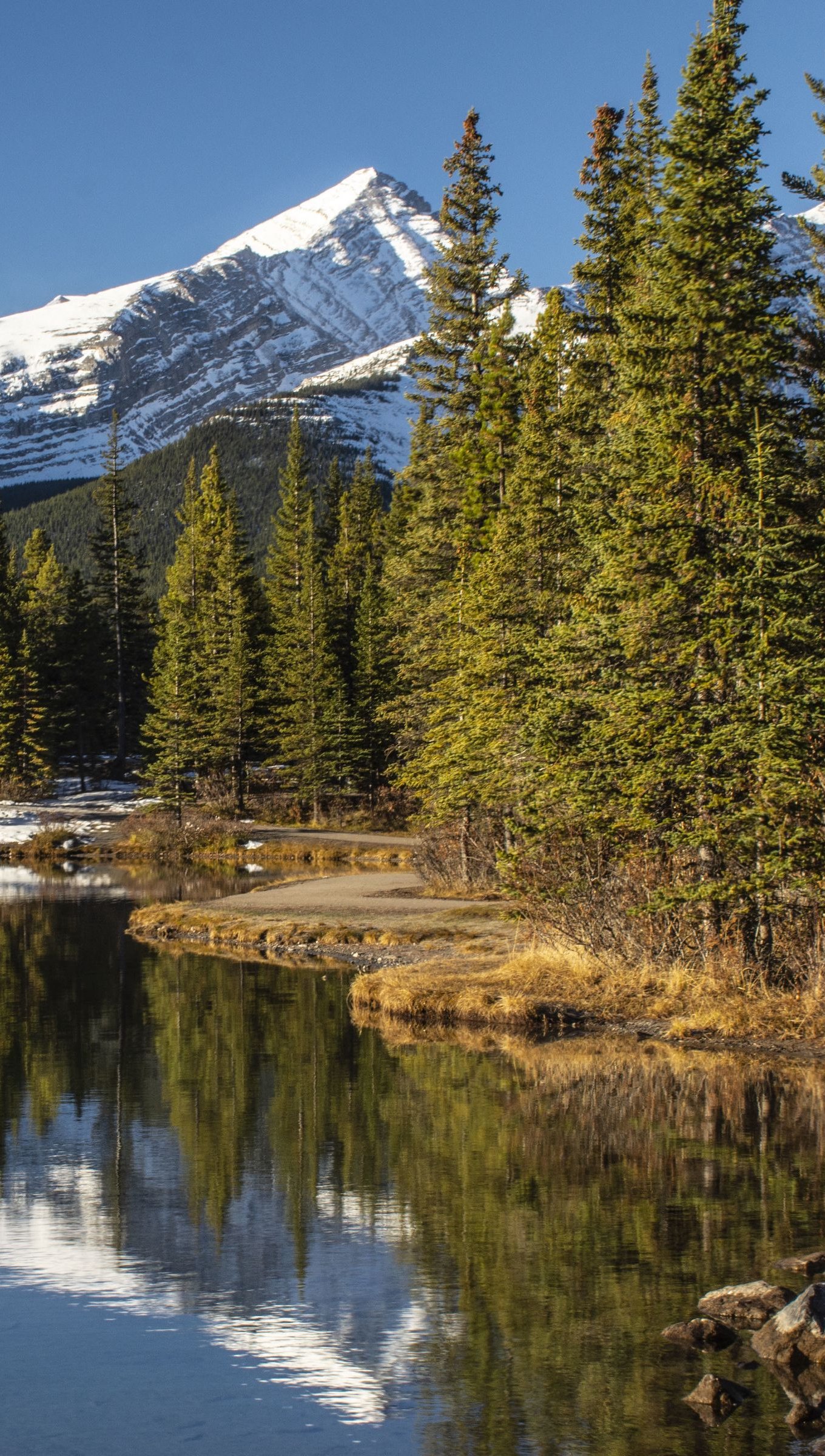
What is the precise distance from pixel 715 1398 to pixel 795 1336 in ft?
2.76

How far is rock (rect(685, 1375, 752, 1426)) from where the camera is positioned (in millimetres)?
8102

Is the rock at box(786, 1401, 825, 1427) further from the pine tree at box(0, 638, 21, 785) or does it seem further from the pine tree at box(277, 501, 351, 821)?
the pine tree at box(0, 638, 21, 785)

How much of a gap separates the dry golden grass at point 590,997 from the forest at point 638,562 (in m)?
0.46

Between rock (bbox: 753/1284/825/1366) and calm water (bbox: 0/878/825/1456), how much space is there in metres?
0.24

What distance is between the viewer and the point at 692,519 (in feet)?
68.5

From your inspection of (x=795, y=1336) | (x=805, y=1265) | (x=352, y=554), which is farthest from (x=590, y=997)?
(x=352, y=554)

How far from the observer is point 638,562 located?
20.9m

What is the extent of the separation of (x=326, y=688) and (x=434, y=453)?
62.9 ft

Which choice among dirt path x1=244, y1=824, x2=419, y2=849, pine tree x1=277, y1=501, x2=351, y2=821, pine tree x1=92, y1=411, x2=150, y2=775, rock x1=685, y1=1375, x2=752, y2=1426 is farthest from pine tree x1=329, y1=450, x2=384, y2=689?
rock x1=685, y1=1375, x2=752, y2=1426

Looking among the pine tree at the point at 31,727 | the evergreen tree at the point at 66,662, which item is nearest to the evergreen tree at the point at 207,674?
the evergreen tree at the point at 66,662

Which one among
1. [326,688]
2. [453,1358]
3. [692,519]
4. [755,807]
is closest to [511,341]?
[326,688]

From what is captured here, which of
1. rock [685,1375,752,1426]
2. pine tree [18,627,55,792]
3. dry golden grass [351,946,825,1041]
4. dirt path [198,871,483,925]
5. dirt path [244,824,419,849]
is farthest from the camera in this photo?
pine tree [18,627,55,792]

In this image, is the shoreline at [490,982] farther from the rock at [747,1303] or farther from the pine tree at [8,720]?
the pine tree at [8,720]

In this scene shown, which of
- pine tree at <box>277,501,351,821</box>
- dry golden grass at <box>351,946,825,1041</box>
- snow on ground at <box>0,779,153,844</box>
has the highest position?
pine tree at <box>277,501,351,821</box>
